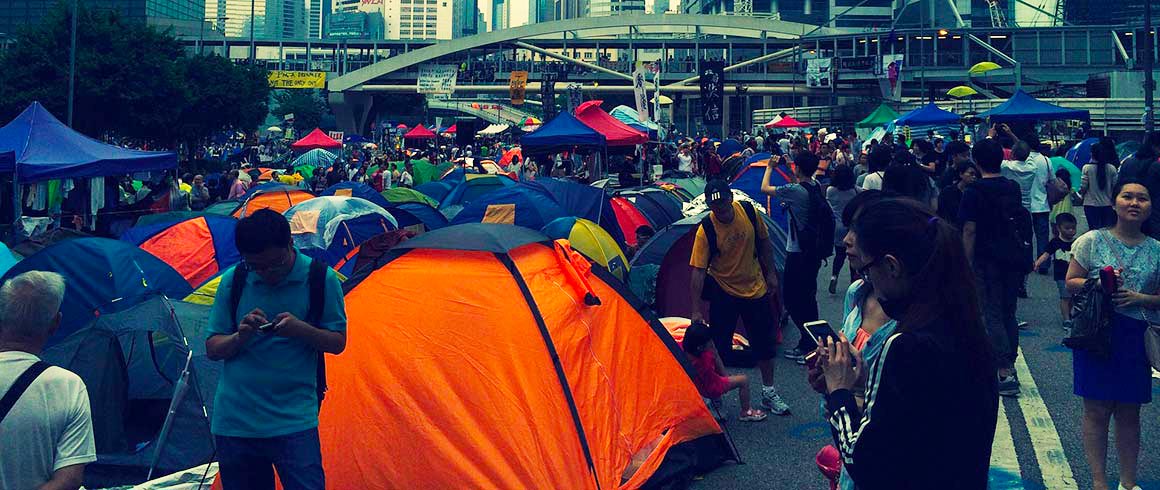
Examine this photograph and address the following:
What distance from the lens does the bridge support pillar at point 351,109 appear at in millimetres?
98250

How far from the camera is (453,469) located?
215 inches

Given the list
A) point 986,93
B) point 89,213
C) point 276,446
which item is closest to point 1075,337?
point 276,446

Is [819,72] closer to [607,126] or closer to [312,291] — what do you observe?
[607,126]

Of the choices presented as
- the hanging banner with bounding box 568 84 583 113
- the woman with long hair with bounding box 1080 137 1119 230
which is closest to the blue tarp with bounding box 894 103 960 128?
the hanging banner with bounding box 568 84 583 113

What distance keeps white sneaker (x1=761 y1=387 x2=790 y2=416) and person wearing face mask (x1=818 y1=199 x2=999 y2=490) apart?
472 cm

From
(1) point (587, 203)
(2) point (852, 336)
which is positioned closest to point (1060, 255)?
(2) point (852, 336)

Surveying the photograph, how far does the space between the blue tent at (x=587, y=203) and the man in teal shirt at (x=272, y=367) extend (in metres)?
9.92

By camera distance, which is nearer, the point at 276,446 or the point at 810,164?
the point at 276,446

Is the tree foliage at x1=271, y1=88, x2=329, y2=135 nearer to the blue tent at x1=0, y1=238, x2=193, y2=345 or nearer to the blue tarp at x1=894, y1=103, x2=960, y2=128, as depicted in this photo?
the blue tarp at x1=894, y1=103, x2=960, y2=128

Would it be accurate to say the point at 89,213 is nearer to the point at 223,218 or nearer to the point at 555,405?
the point at 223,218

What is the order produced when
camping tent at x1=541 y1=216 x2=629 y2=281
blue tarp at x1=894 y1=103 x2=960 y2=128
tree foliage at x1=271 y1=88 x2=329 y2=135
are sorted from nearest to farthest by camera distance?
1. camping tent at x1=541 y1=216 x2=629 y2=281
2. blue tarp at x1=894 y1=103 x2=960 y2=128
3. tree foliage at x1=271 y1=88 x2=329 y2=135

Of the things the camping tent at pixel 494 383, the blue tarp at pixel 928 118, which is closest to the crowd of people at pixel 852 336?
the camping tent at pixel 494 383

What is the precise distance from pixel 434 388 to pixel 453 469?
1.47ft

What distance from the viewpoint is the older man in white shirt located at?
3.22 meters
